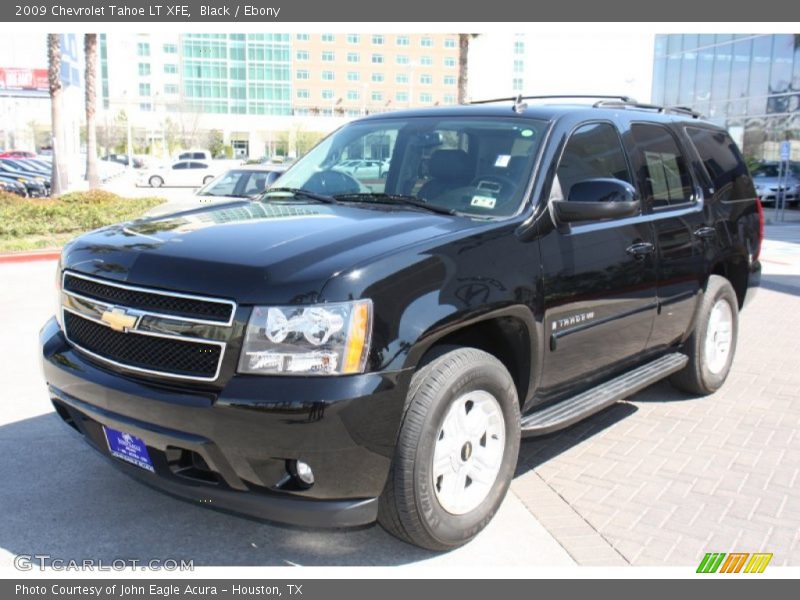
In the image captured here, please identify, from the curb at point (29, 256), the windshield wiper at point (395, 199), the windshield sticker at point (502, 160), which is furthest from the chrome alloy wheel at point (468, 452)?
the curb at point (29, 256)

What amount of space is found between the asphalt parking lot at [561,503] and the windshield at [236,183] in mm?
8266

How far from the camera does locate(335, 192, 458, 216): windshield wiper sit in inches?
154

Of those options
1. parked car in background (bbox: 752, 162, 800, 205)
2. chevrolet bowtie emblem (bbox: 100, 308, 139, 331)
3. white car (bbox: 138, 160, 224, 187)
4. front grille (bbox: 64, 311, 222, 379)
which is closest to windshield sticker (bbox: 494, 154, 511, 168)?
front grille (bbox: 64, 311, 222, 379)

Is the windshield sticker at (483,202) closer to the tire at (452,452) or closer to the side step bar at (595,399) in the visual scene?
the tire at (452,452)

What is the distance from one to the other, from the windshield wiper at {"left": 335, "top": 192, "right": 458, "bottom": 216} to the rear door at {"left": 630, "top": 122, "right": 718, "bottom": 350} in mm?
1611

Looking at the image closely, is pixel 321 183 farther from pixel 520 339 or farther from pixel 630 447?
pixel 630 447

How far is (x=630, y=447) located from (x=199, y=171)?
42126mm

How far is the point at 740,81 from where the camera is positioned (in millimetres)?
34281

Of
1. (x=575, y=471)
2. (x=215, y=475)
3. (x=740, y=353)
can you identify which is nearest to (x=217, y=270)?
(x=215, y=475)

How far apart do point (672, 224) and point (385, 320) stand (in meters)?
2.82

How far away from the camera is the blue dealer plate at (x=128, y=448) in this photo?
3.20 meters

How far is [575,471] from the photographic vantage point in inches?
177

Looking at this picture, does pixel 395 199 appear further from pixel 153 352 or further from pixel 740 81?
pixel 740 81

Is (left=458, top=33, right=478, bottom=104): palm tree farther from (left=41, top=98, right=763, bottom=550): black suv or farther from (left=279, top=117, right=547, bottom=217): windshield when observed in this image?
(left=41, top=98, right=763, bottom=550): black suv
